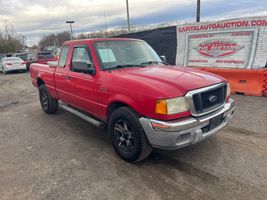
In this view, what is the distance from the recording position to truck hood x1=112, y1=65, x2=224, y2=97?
10.1ft

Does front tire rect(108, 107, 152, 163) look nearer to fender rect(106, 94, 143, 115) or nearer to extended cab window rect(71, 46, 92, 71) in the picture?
fender rect(106, 94, 143, 115)

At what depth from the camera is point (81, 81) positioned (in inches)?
170

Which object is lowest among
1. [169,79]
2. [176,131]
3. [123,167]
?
[123,167]

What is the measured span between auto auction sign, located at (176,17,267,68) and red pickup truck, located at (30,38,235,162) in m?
5.22

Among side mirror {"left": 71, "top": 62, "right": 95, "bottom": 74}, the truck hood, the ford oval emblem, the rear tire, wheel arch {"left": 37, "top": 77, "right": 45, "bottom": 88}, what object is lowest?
the rear tire

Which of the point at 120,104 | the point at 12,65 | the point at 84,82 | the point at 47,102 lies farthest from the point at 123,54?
the point at 12,65

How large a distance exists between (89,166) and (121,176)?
Result: 595 mm

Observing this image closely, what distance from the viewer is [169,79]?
3311 mm

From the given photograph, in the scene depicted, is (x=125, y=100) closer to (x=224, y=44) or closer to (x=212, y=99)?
A: (x=212, y=99)

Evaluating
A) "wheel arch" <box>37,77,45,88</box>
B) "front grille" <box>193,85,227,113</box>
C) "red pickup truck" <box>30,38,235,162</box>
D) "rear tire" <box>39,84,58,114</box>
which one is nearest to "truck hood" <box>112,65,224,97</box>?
"red pickup truck" <box>30,38,235,162</box>

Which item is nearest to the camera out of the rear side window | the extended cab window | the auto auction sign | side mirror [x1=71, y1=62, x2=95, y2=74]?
side mirror [x1=71, y1=62, x2=95, y2=74]

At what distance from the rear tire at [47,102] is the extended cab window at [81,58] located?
185cm

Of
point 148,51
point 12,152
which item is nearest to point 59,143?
point 12,152

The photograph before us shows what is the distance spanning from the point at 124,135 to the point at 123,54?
1558mm
